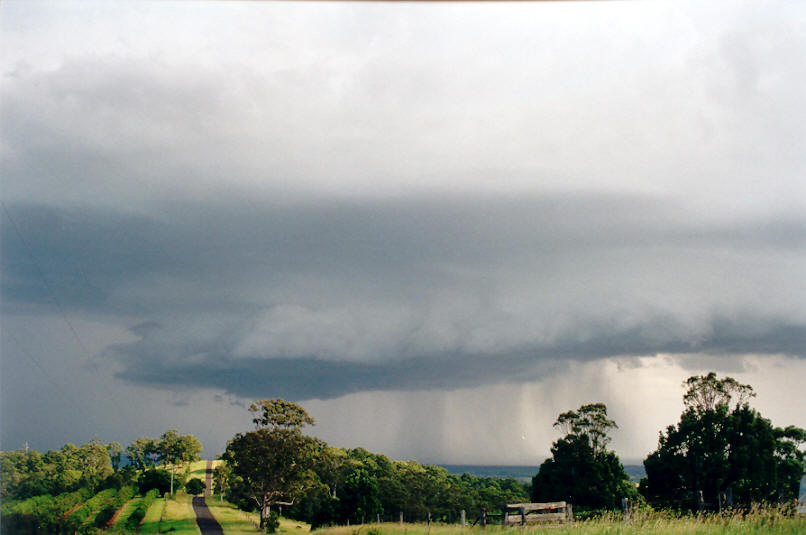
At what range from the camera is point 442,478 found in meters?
83.2

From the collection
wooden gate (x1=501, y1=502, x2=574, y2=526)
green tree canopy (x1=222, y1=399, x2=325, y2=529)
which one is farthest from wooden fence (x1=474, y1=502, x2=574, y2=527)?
green tree canopy (x1=222, y1=399, x2=325, y2=529)

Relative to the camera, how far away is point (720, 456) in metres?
50.1

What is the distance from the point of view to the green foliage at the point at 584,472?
55594 millimetres

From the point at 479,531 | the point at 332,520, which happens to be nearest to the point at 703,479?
the point at 332,520

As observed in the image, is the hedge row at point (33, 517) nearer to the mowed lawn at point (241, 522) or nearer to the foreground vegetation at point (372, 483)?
the foreground vegetation at point (372, 483)

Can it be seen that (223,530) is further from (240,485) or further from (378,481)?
(378,481)

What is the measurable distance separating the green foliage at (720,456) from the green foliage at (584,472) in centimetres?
347

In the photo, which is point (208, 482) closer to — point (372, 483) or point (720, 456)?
point (372, 483)

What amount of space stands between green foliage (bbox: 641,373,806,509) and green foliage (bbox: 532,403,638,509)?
137 inches

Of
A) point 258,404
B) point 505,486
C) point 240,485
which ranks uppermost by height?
point 258,404

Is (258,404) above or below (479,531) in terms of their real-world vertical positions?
above

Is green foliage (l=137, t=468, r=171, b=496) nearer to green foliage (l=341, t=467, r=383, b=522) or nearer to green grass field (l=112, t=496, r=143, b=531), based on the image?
green grass field (l=112, t=496, r=143, b=531)

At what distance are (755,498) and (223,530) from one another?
37.9 m

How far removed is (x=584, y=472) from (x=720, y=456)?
11.5m
